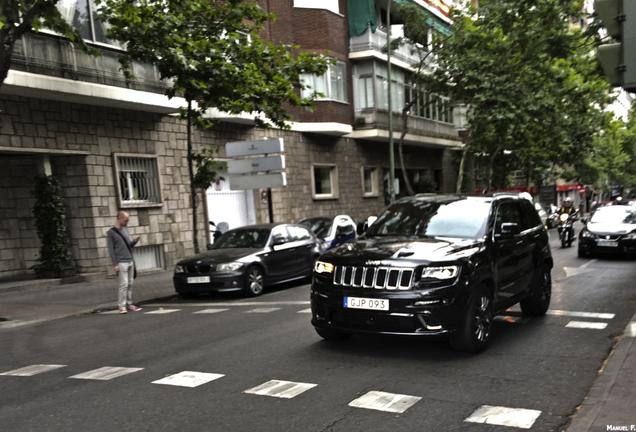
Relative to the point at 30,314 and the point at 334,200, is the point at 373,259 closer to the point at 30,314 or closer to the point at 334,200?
the point at 30,314

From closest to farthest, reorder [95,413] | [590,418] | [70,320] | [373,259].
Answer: [590,418], [95,413], [373,259], [70,320]

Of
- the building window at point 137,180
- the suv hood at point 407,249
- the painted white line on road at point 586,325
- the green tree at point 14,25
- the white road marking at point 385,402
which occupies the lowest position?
the painted white line on road at point 586,325

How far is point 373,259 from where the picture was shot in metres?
6.16

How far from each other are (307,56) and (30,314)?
8463 millimetres

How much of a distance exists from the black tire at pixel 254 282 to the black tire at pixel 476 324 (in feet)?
21.0

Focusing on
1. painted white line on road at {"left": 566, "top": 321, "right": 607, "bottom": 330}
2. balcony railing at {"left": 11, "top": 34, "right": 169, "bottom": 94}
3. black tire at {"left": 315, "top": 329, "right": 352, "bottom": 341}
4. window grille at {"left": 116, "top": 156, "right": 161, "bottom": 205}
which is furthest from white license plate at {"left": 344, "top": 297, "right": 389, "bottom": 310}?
window grille at {"left": 116, "top": 156, "right": 161, "bottom": 205}

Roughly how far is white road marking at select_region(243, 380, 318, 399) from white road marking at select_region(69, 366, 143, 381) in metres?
1.58

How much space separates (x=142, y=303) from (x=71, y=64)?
6633mm

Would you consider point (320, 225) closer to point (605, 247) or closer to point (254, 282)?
point (254, 282)

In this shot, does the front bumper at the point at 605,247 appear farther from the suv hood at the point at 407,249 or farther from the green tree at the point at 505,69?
the suv hood at the point at 407,249

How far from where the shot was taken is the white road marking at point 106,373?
596 cm

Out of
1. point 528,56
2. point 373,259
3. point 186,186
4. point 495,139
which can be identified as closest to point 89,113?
point 186,186

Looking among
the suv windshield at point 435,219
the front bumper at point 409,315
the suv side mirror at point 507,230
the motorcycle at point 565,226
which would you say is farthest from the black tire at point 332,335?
the motorcycle at point 565,226

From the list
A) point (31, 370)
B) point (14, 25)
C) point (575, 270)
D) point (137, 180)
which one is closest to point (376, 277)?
point (31, 370)
